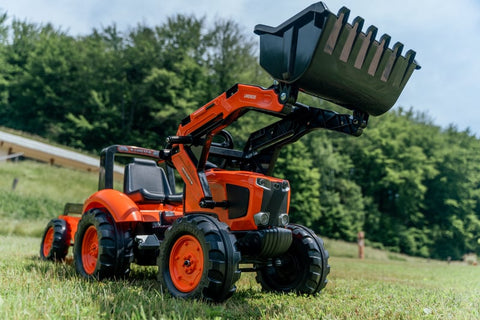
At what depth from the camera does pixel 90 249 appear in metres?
6.51

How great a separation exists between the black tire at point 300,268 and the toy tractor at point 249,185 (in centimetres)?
1

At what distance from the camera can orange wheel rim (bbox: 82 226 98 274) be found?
638 cm

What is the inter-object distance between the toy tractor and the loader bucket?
0.01 meters

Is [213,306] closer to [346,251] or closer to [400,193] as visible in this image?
[346,251]

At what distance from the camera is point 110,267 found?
5.82m

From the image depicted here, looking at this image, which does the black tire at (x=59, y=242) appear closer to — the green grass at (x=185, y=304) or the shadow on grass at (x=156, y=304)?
the green grass at (x=185, y=304)

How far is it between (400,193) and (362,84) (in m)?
47.4

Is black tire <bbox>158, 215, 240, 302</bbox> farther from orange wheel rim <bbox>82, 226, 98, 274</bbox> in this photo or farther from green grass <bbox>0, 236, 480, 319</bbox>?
orange wheel rim <bbox>82, 226, 98, 274</bbox>

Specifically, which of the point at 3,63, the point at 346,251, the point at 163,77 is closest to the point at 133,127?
the point at 163,77

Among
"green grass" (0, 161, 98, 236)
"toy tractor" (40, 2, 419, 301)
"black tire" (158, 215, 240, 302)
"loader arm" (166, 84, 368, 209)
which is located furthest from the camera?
"green grass" (0, 161, 98, 236)

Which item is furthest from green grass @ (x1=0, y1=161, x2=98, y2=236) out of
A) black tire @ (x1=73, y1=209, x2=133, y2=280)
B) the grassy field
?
black tire @ (x1=73, y1=209, x2=133, y2=280)

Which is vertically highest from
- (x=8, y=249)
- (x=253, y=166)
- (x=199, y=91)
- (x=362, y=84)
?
(x=199, y=91)

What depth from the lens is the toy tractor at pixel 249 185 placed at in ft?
14.2

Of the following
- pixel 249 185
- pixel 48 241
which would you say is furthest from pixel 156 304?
pixel 48 241
